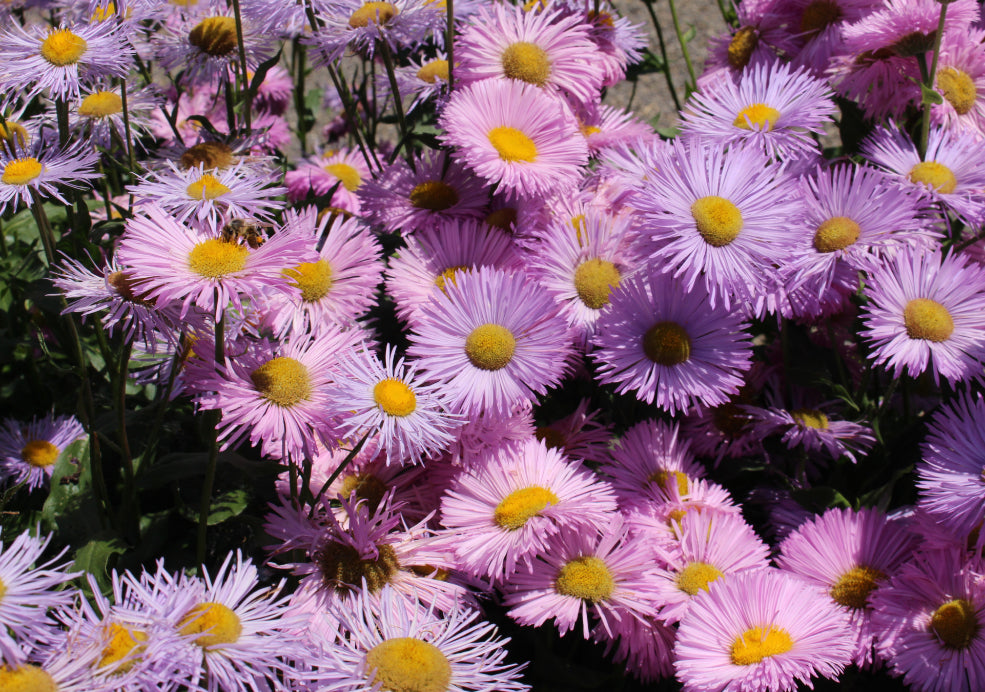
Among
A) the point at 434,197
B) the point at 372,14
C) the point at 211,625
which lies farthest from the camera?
the point at 372,14

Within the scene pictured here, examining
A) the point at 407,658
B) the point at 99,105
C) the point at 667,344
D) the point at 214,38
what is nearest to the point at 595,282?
the point at 667,344

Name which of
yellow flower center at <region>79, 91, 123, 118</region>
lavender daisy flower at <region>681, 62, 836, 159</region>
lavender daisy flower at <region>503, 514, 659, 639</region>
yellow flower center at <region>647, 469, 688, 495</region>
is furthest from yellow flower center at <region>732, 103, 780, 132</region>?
yellow flower center at <region>79, 91, 123, 118</region>

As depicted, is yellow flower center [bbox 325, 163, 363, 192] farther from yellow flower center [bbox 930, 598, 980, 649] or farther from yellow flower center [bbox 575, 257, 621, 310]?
yellow flower center [bbox 930, 598, 980, 649]

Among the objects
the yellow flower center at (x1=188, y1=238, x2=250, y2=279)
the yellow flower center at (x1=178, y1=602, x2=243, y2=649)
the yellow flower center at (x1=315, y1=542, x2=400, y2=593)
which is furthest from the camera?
the yellow flower center at (x1=315, y1=542, x2=400, y2=593)

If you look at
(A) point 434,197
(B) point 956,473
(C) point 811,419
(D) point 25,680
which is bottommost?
(D) point 25,680

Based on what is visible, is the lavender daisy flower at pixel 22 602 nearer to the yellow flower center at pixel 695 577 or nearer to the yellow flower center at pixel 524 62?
the yellow flower center at pixel 695 577

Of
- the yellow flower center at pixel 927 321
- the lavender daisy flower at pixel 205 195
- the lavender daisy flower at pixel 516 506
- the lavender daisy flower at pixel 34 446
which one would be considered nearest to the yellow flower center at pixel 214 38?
the lavender daisy flower at pixel 205 195

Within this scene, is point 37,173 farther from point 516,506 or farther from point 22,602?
point 516,506
